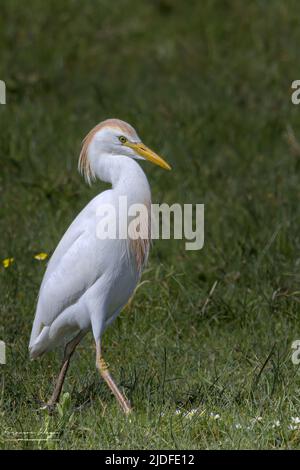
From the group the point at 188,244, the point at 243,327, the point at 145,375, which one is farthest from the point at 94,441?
the point at 188,244

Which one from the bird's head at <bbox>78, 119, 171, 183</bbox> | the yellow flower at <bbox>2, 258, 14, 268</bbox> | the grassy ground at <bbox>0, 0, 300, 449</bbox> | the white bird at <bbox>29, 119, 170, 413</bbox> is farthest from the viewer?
the yellow flower at <bbox>2, 258, 14, 268</bbox>

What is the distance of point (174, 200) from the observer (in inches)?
283

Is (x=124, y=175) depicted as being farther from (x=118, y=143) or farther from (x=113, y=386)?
(x=113, y=386)

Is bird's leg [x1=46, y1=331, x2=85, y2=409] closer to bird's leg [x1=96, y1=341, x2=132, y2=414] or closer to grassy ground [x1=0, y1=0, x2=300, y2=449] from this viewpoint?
grassy ground [x1=0, y1=0, x2=300, y2=449]

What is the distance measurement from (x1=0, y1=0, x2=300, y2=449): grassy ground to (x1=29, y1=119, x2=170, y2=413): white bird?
28 cm

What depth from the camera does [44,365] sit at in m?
5.45

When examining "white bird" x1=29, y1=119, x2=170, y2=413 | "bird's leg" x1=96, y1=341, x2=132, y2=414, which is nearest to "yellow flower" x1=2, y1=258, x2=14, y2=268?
"white bird" x1=29, y1=119, x2=170, y2=413

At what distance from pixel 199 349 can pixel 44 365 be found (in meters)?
0.83

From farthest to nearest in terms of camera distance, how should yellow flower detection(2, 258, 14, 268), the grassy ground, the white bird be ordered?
yellow flower detection(2, 258, 14, 268) → the white bird → the grassy ground

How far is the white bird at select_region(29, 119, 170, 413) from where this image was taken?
4797 millimetres

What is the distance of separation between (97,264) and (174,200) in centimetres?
245

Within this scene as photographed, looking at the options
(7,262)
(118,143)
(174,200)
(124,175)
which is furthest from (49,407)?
(174,200)

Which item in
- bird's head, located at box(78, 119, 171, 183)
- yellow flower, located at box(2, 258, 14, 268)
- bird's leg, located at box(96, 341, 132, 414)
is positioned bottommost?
bird's leg, located at box(96, 341, 132, 414)
